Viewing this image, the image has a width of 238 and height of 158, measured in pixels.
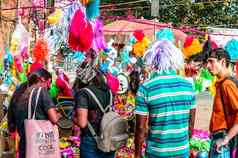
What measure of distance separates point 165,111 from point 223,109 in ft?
2.67

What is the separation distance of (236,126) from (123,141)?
1.01 metres

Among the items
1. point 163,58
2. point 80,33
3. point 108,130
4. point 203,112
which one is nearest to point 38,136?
point 108,130

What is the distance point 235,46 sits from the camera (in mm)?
6219

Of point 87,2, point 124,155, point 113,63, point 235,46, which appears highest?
point 87,2

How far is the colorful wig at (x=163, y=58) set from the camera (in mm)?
3869

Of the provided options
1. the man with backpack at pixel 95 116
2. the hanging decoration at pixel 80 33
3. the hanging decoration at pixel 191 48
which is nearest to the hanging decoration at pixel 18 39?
the hanging decoration at pixel 80 33

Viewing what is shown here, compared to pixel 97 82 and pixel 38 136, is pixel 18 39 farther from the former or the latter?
pixel 97 82

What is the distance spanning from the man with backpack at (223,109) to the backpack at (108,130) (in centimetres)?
83

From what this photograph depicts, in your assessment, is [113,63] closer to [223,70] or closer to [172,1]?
[223,70]

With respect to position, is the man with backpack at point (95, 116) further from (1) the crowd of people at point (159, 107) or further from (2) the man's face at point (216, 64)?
(2) the man's face at point (216, 64)

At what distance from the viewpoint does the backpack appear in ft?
14.3

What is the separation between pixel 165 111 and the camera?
381 cm

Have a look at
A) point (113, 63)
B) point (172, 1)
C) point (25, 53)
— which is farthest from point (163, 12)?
point (25, 53)

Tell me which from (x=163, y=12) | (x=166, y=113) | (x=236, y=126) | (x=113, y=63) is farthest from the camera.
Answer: (x=163, y=12)
